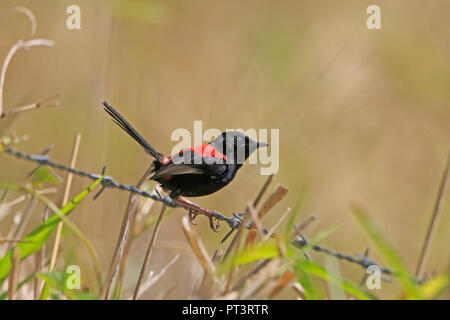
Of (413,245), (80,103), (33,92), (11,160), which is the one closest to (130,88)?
(80,103)

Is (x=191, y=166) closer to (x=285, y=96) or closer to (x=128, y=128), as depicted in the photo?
(x=128, y=128)

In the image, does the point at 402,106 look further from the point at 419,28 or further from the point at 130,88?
the point at 130,88

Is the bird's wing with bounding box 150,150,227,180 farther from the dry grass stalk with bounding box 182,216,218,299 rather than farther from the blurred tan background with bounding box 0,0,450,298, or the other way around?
the blurred tan background with bounding box 0,0,450,298

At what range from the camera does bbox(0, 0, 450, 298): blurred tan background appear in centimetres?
547

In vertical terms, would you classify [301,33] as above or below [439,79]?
above

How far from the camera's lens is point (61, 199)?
2721 millimetres

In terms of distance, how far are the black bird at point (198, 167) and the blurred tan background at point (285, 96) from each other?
2055mm

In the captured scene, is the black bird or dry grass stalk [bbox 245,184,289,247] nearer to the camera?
dry grass stalk [bbox 245,184,289,247]

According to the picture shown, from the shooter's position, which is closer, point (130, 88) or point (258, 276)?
point (258, 276)

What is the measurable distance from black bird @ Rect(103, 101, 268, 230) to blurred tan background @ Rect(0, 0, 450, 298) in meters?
2.05

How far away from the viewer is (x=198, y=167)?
2.67m

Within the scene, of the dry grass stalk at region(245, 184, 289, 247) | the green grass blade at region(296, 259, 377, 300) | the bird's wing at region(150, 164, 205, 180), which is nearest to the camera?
the green grass blade at region(296, 259, 377, 300)

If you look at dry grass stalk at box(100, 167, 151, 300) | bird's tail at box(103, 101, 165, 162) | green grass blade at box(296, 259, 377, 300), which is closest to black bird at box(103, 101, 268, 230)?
bird's tail at box(103, 101, 165, 162)

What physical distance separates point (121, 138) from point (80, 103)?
773 millimetres
